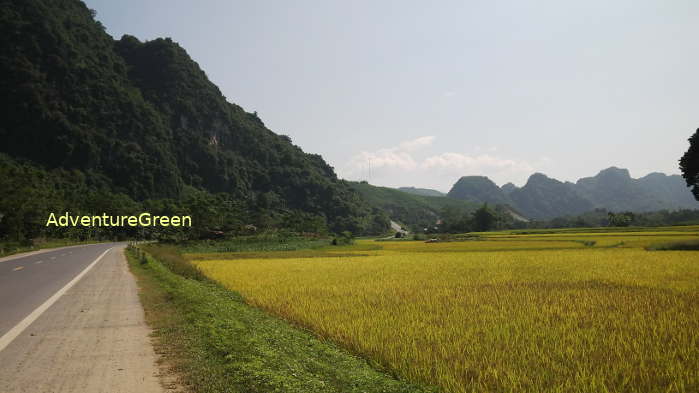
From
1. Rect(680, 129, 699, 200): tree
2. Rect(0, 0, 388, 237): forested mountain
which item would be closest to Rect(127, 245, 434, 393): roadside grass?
Rect(680, 129, 699, 200): tree

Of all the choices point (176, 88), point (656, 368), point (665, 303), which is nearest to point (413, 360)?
point (656, 368)

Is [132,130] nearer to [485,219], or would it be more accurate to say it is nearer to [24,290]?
[485,219]

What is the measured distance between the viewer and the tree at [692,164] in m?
40.1

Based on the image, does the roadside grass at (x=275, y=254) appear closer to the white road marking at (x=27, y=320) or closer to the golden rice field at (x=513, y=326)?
the golden rice field at (x=513, y=326)

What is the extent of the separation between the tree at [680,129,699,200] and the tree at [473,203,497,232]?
84697 mm

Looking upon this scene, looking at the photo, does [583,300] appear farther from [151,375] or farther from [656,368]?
[151,375]

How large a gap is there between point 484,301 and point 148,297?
9.52 meters

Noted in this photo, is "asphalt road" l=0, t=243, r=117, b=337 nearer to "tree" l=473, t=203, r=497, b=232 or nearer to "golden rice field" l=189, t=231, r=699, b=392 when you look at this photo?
"golden rice field" l=189, t=231, r=699, b=392

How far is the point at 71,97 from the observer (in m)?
136

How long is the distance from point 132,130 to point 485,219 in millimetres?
117710

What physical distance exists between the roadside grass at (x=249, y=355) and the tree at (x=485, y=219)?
122 m

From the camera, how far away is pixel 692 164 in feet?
133

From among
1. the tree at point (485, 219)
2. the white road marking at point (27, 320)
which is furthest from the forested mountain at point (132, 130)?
the white road marking at point (27, 320)

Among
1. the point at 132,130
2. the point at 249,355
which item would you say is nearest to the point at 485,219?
the point at 132,130
